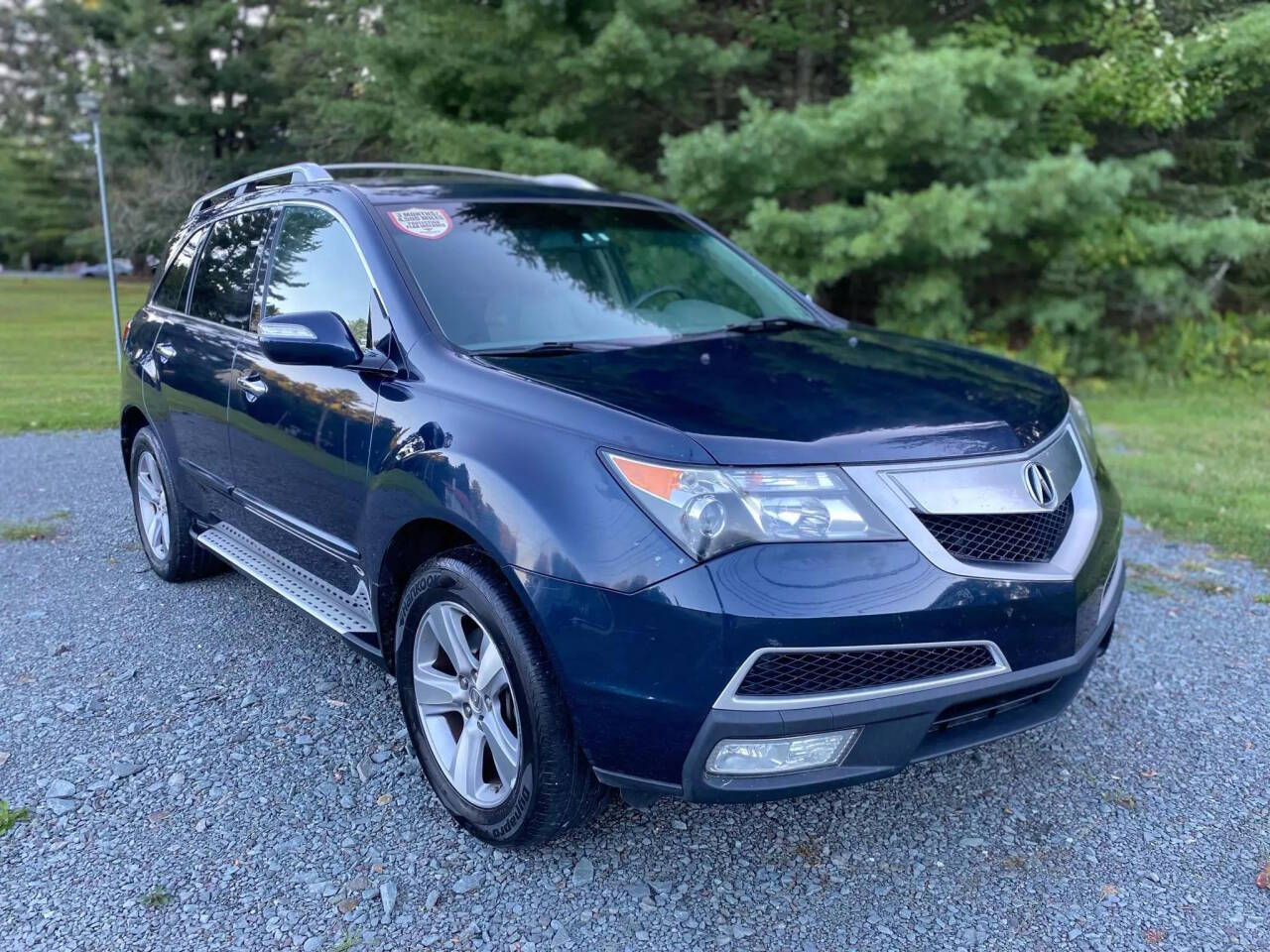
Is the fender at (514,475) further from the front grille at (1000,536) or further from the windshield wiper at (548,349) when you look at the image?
the front grille at (1000,536)

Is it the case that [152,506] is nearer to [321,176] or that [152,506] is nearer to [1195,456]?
[321,176]

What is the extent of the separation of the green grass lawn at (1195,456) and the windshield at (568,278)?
3.43 m

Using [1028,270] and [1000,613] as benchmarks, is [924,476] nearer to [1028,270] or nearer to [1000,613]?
[1000,613]

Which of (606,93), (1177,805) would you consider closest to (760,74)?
(606,93)

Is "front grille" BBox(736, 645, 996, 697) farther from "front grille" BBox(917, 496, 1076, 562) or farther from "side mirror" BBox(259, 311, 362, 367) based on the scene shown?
"side mirror" BBox(259, 311, 362, 367)

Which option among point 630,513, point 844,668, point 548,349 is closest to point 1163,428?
point 548,349

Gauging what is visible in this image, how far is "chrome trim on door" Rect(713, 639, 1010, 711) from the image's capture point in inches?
87.2

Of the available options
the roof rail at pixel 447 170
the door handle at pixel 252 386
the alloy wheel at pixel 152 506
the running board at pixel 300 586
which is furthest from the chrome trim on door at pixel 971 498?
the alloy wheel at pixel 152 506

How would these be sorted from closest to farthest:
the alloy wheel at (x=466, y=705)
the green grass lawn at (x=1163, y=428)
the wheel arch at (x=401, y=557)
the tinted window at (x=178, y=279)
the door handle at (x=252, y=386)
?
the alloy wheel at (x=466, y=705)
the wheel arch at (x=401, y=557)
the door handle at (x=252, y=386)
the tinted window at (x=178, y=279)
the green grass lawn at (x=1163, y=428)

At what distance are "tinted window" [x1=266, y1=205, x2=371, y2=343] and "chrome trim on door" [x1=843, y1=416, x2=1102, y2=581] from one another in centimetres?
174

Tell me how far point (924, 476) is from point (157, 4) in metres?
34.6

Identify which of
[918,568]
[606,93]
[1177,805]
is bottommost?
[1177,805]

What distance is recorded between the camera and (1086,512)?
9.13 feet

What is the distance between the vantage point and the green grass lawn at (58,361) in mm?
10078
